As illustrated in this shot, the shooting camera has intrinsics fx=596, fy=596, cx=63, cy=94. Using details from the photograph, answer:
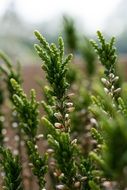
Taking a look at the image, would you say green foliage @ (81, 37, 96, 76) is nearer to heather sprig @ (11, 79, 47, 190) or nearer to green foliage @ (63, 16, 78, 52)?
green foliage @ (63, 16, 78, 52)

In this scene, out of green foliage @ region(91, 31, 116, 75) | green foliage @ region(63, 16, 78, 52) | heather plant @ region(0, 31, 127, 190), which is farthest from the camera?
green foliage @ region(63, 16, 78, 52)

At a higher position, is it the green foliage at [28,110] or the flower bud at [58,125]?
the green foliage at [28,110]

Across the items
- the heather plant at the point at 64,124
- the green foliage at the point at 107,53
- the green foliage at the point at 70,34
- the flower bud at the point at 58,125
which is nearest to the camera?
the heather plant at the point at 64,124

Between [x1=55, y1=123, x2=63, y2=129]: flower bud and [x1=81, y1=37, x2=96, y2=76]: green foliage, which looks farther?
[x1=81, y1=37, x2=96, y2=76]: green foliage

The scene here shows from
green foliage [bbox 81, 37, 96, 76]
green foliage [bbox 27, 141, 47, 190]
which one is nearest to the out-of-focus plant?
green foliage [bbox 81, 37, 96, 76]

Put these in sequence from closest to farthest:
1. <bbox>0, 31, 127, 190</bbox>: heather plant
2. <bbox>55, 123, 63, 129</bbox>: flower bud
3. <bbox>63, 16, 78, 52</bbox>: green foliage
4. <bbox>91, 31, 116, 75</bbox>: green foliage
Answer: <bbox>0, 31, 127, 190</bbox>: heather plant, <bbox>55, 123, 63, 129</bbox>: flower bud, <bbox>91, 31, 116, 75</bbox>: green foliage, <bbox>63, 16, 78, 52</bbox>: green foliage

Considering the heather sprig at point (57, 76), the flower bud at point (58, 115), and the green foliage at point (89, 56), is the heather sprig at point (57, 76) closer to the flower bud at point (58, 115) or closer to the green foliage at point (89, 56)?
the flower bud at point (58, 115)

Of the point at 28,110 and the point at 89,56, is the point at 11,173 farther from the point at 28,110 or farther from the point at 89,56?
the point at 89,56

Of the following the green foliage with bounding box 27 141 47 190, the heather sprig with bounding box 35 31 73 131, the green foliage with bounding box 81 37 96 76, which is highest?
the green foliage with bounding box 81 37 96 76

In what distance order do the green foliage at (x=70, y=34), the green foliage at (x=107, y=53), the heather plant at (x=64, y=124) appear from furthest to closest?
the green foliage at (x=70, y=34), the green foliage at (x=107, y=53), the heather plant at (x=64, y=124)

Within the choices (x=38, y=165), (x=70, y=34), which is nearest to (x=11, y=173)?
(x=38, y=165)

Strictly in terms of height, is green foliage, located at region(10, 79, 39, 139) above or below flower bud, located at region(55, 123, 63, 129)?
above

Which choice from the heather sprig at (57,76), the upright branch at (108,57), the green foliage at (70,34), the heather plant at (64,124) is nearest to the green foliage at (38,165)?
A: the heather plant at (64,124)
